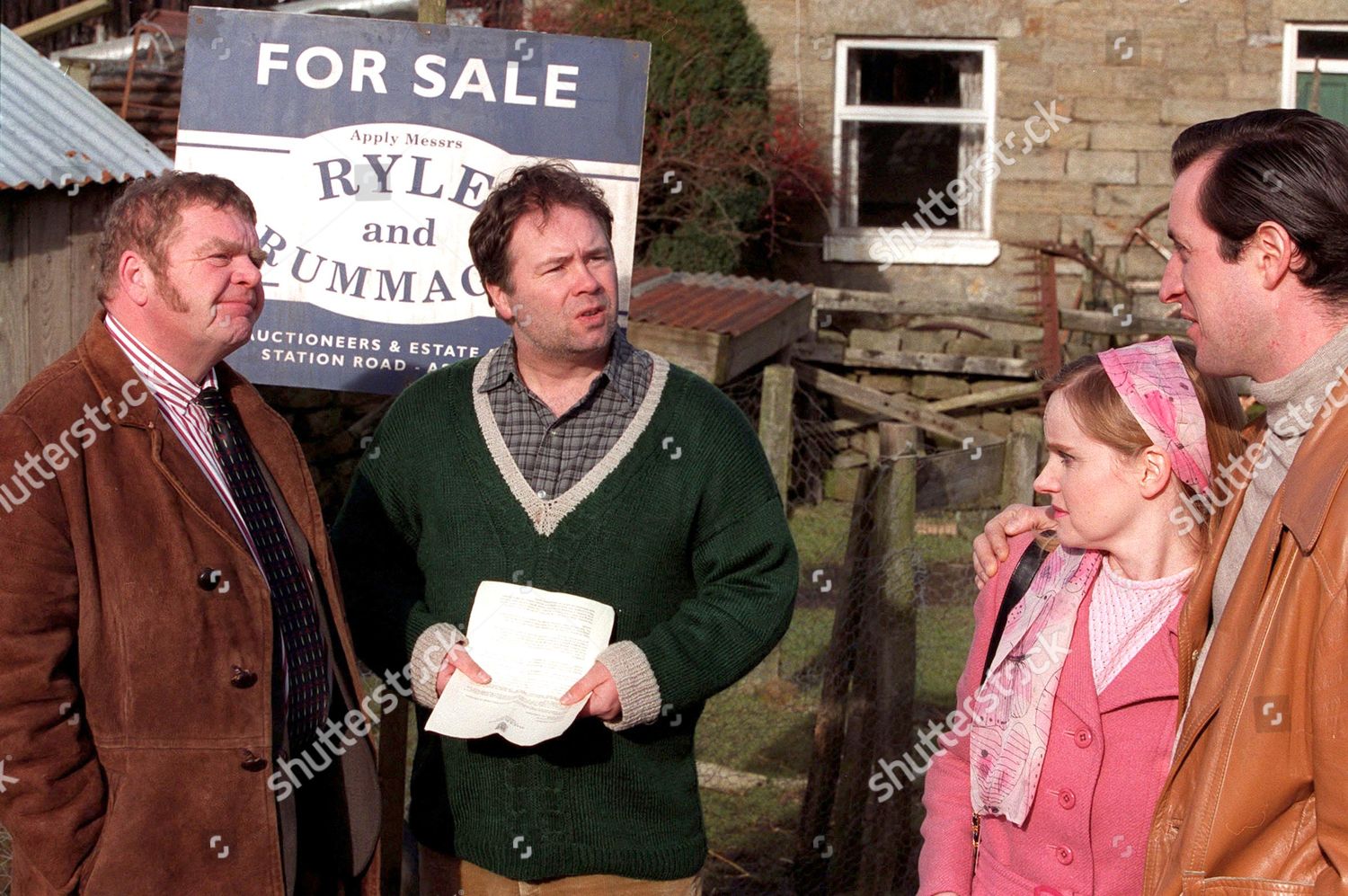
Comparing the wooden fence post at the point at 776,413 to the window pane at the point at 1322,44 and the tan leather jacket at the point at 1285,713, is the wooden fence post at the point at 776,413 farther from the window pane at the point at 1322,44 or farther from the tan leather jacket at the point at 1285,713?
the window pane at the point at 1322,44

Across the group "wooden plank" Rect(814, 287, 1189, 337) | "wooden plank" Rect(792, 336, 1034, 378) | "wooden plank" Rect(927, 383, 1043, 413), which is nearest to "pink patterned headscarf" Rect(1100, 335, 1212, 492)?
"wooden plank" Rect(927, 383, 1043, 413)

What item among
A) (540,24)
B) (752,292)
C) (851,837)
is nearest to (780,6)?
(540,24)

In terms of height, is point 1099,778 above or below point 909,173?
below

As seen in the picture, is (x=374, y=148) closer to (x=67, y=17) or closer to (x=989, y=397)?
(x=67, y=17)

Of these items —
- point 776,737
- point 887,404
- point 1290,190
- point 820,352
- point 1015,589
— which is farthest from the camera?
point 820,352

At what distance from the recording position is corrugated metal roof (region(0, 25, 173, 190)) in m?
6.45

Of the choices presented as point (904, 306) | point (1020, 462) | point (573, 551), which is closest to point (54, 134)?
point (1020, 462)

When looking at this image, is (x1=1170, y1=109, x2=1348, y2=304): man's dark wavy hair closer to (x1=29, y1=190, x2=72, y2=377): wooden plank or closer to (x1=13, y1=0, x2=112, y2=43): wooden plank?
(x1=29, y1=190, x2=72, y2=377): wooden plank

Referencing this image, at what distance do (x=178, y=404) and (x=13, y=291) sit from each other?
14.9 ft

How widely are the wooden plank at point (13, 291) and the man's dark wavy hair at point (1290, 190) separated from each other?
6.02 meters

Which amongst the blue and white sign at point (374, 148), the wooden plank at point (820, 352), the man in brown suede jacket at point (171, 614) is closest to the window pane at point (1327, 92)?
the wooden plank at point (820, 352)

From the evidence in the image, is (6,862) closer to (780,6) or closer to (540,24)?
(540,24)

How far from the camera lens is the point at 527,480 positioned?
3.04 m

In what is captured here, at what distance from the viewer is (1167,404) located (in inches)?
96.2
